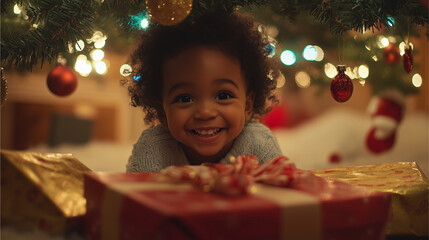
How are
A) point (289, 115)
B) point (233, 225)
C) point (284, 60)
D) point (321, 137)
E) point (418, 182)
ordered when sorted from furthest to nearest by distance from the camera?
point (289, 115)
point (321, 137)
point (284, 60)
point (418, 182)
point (233, 225)

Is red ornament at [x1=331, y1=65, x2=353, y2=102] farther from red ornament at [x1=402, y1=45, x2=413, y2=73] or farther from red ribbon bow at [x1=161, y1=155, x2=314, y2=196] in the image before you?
red ribbon bow at [x1=161, y1=155, x2=314, y2=196]

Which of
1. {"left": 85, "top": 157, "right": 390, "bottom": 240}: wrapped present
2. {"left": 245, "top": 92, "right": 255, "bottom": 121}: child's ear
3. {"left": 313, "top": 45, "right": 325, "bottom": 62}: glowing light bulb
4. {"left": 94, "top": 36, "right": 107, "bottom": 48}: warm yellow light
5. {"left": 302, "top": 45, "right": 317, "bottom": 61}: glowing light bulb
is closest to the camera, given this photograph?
{"left": 85, "top": 157, "right": 390, "bottom": 240}: wrapped present

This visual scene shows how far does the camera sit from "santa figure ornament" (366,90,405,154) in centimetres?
162

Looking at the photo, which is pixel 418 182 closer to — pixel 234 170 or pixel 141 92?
pixel 234 170

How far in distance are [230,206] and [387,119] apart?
137 centimetres

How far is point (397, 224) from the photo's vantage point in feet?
2.35

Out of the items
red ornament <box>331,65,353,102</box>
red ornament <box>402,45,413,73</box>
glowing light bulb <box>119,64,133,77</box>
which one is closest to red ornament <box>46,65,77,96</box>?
glowing light bulb <box>119,64,133,77</box>

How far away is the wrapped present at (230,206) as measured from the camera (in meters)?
0.44

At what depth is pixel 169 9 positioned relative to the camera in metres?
0.75

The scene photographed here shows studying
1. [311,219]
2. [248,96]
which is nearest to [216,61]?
[248,96]

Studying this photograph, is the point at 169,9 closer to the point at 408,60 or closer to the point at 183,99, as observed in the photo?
the point at 183,99

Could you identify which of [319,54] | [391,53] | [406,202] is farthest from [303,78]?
[406,202]

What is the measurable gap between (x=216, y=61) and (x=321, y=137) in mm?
1276

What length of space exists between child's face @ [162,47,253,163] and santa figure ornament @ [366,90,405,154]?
0.98 m
